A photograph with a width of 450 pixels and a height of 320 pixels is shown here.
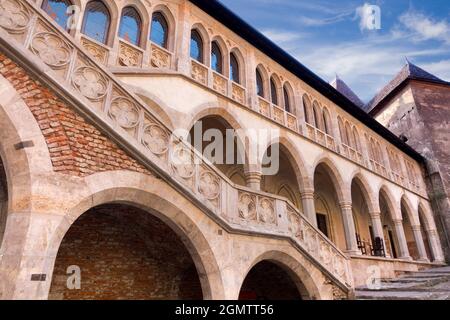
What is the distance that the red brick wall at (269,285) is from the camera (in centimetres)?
770

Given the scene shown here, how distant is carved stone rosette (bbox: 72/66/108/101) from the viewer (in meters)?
4.65

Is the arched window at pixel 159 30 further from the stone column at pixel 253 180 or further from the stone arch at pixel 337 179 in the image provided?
the stone arch at pixel 337 179

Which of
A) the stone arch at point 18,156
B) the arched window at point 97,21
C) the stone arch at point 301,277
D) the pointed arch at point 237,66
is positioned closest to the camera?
the stone arch at point 18,156

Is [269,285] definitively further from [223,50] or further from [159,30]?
[159,30]

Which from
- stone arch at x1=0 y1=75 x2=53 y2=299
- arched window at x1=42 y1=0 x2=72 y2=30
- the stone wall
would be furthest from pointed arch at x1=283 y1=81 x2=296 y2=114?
the stone wall

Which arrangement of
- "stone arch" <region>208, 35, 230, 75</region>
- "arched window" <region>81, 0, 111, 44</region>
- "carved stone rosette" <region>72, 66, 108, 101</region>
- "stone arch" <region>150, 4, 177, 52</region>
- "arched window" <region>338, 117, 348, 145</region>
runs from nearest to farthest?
"carved stone rosette" <region>72, 66, 108, 101</region> → "arched window" <region>81, 0, 111, 44</region> → "stone arch" <region>150, 4, 177, 52</region> → "stone arch" <region>208, 35, 230, 75</region> → "arched window" <region>338, 117, 348, 145</region>

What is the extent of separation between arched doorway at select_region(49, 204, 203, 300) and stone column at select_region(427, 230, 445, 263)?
18.0 meters

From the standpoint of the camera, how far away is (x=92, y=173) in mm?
4383

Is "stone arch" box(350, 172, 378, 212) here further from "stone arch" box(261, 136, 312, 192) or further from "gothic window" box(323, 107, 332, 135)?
"stone arch" box(261, 136, 312, 192)

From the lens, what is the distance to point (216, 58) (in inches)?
450

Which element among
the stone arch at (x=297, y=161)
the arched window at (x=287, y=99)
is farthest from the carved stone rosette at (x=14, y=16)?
the arched window at (x=287, y=99)

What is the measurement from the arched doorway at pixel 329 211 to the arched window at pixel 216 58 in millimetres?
8937
